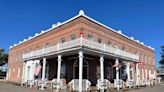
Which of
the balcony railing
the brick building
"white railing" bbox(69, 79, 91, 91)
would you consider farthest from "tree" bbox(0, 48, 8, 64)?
"white railing" bbox(69, 79, 91, 91)

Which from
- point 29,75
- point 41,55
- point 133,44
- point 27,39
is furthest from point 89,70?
point 27,39

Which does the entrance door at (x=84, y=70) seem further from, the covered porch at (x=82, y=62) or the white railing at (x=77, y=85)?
the white railing at (x=77, y=85)

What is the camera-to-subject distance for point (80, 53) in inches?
622

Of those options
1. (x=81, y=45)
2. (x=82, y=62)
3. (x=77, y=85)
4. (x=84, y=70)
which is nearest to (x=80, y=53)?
(x=81, y=45)

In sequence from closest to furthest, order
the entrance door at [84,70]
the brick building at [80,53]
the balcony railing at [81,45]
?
the balcony railing at [81,45], the brick building at [80,53], the entrance door at [84,70]

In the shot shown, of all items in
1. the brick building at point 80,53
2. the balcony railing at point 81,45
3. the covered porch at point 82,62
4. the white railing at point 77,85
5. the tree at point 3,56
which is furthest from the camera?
the tree at point 3,56

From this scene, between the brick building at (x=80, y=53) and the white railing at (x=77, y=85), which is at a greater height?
the brick building at (x=80, y=53)

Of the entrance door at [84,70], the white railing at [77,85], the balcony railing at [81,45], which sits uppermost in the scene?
the balcony railing at [81,45]

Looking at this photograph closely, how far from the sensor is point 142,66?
34.0 m

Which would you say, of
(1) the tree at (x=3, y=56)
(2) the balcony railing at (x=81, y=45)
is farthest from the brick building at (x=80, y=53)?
(1) the tree at (x=3, y=56)

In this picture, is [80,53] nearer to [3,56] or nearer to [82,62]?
[82,62]

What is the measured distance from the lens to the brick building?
1738 centimetres

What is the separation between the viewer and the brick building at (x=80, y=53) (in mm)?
17375

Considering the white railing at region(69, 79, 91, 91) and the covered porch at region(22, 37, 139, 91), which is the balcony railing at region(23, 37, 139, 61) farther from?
the white railing at region(69, 79, 91, 91)
